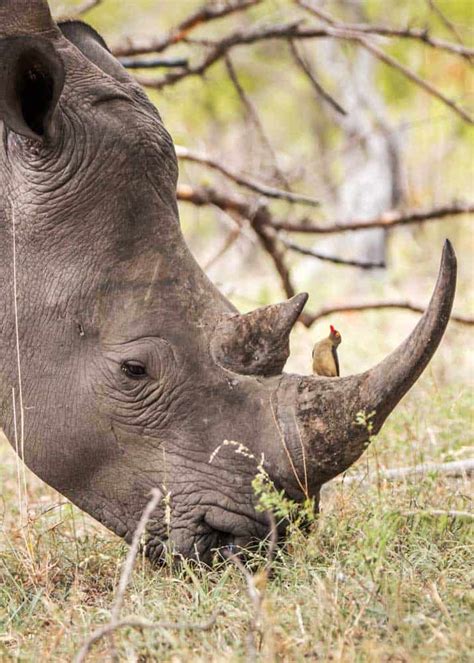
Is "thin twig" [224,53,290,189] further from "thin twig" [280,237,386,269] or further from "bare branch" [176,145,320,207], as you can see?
"thin twig" [280,237,386,269]

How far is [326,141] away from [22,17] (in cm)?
2080

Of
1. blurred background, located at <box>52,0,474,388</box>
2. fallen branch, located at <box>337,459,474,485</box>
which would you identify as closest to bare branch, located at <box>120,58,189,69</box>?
blurred background, located at <box>52,0,474,388</box>

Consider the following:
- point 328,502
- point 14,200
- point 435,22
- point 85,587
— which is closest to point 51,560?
point 85,587

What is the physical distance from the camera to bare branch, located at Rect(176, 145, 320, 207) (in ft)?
23.1

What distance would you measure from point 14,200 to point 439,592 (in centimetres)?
205

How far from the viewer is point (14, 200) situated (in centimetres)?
402

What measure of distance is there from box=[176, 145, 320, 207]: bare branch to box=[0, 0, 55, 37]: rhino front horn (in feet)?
9.50

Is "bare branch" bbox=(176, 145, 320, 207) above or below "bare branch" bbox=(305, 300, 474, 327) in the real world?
above

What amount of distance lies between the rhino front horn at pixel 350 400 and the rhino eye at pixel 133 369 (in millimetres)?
502

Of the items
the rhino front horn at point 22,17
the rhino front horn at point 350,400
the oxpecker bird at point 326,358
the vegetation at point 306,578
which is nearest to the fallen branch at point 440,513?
the vegetation at point 306,578

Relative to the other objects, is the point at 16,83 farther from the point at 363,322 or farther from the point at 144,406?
the point at 363,322

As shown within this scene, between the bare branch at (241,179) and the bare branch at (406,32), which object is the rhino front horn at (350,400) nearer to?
the bare branch at (241,179)

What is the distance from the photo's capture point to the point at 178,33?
757cm

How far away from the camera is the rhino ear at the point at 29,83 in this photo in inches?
151
